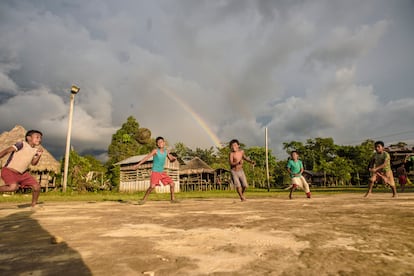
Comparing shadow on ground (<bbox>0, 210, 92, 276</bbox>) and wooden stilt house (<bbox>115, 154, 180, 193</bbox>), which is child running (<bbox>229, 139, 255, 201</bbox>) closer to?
shadow on ground (<bbox>0, 210, 92, 276</bbox>)

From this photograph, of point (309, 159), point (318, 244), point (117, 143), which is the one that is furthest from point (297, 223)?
point (309, 159)

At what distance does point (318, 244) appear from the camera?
6.24ft

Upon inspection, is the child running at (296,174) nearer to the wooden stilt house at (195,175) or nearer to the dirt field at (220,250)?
the dirt field at (220,250)

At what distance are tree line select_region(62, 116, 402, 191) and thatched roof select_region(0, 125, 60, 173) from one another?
1573mm

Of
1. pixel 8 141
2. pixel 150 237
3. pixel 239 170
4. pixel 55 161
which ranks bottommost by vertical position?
pixel 150 237

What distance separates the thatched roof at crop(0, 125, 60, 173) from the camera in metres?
21.9

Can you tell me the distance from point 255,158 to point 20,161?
192 feet

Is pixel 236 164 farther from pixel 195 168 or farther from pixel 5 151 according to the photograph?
pixel 195 168

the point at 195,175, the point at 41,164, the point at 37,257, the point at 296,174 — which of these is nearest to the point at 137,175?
the point at 41,164

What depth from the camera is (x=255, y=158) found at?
201 ft

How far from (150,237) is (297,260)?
1.38 m

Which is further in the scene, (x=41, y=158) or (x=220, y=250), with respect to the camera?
(x=41, y=158)

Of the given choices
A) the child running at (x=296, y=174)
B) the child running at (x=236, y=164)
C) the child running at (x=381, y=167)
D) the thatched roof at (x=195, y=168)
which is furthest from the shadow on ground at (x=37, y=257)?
the thatched roof at (x=195, y=168)

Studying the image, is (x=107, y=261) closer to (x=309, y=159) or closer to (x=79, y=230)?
(x=79, y=230)
